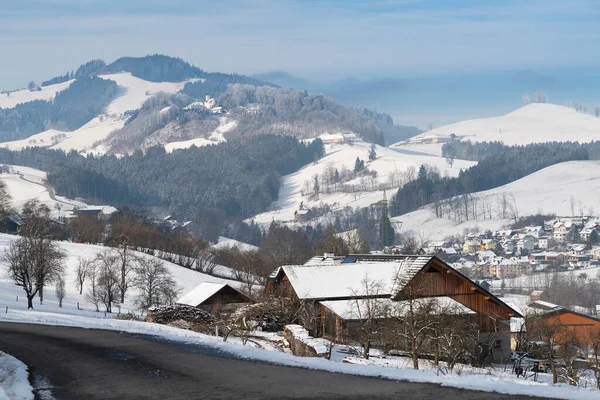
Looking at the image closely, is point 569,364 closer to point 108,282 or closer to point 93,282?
point 108,282

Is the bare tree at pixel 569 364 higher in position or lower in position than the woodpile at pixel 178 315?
lower

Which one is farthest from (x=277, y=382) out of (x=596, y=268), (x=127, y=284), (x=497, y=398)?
(x=596, y=268)

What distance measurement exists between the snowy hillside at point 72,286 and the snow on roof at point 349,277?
23650 millimetres

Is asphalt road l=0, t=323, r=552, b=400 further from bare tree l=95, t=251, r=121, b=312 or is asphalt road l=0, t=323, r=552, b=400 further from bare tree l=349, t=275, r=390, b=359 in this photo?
bare tree l=95, t=251, r=121, b=312

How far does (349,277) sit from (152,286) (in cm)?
4603

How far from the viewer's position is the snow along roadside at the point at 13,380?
56.3ft

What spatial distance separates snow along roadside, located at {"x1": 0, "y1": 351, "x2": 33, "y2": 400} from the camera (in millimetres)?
17156

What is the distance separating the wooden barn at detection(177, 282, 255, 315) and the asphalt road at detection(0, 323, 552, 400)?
3887 cm

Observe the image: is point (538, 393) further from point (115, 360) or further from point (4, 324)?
point (4, 324)

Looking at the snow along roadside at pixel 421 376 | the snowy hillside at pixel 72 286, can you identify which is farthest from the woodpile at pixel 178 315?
the snowy hillside at pixel 72 286

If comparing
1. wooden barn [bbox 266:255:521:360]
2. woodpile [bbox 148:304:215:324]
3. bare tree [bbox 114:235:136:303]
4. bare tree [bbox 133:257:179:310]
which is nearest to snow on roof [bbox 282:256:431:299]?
wooden barn [bbox 266:255:521:360]

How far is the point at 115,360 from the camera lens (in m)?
22.7

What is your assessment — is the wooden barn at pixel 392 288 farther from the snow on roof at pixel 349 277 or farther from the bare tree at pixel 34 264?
the bare tree at pixel 34 264

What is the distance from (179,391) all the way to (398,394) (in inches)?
179
